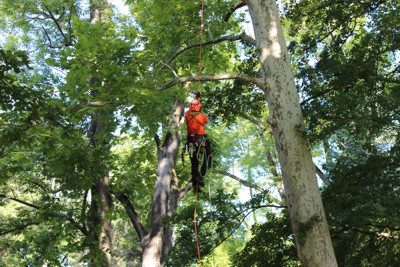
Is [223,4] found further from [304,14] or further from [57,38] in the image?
[57,38]

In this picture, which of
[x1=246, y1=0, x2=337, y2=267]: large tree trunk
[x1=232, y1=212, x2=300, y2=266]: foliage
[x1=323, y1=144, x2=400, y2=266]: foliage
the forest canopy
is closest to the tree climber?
the forest canopy

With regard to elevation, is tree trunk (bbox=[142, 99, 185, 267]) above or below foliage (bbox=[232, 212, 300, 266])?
above

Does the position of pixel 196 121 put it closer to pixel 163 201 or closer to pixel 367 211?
pixel 367 211

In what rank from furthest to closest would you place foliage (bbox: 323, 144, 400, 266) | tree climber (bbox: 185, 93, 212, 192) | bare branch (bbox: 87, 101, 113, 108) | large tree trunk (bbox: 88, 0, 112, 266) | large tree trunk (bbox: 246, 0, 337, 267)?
large tree trunk (bbox: 88, 0, 112, 266), tree climber (bbox: 185, 93, 212, 192), foliage (bbox: 323, 144, 400, 266), bare branch (bbox: 87, 101, 113, 108), large tree trunk (bbox: 246, 0, 337, 267)

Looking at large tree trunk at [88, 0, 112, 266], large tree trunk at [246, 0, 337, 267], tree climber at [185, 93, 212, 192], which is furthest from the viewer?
large tree trunk at [88, 0, 112, 266]

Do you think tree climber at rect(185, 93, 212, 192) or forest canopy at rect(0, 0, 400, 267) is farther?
tree climber at rect(185, 93, 212, 192)

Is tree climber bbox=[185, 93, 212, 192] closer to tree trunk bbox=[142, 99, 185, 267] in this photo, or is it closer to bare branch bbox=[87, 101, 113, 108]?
bare branch bbox=[87, 101, 113, 108]

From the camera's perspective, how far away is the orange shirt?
675cm

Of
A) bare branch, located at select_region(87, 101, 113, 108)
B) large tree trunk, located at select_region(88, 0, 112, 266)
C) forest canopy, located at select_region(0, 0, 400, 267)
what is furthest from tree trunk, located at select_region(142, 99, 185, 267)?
bare branch, located at select_region(87, 101, 113, 108)

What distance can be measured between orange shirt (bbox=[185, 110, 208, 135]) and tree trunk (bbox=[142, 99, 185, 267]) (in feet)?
8.83

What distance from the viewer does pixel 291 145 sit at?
18.4 ft

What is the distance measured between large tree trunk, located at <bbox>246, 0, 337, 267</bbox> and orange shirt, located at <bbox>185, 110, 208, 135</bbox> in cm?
126

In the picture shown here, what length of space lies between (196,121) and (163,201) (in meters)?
4.41

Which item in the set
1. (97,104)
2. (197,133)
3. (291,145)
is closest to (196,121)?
(197,133)
